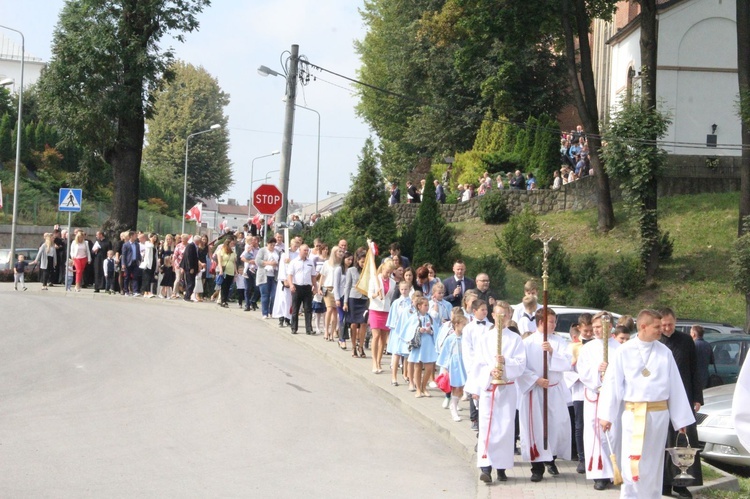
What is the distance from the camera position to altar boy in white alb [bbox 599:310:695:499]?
332 inches

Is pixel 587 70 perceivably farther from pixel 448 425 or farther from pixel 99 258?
pixel 448 425

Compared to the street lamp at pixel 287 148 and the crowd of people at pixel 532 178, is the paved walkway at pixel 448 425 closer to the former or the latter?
the street lamp at pixel 287 148

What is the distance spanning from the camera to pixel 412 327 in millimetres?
14570

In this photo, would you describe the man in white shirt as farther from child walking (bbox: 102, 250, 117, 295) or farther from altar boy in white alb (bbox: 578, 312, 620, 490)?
altar boy in white alb (bbox: 578, 312, 620, 490)

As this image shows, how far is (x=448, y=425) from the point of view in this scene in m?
12.3

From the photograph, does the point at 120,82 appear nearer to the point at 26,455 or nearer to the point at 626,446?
the point at 26,455

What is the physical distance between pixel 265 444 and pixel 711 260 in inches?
915

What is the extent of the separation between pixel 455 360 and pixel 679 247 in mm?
20790

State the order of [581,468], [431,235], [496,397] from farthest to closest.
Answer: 1. [431,235]
2. [581,468]
3. [496,397]

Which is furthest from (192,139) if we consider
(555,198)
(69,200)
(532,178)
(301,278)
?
(301,278)

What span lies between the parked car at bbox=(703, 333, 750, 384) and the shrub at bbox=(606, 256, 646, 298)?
1406 centimetres

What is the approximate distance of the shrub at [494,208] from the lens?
36.8m

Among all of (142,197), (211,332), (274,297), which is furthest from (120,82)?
(142,197)

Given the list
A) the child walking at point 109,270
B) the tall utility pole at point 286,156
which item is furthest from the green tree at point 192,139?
the tall utility pole at point 286,156
